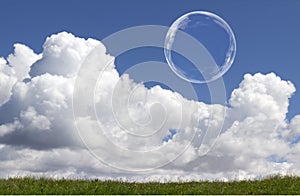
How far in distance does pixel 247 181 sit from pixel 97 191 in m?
7.63

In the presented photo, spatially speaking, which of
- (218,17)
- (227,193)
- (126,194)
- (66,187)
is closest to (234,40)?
(218,17)

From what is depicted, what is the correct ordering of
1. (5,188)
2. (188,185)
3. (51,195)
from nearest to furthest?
(51,195), (5,188), (188,185)

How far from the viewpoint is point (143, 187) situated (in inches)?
924

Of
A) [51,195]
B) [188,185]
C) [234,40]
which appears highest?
[234,40]

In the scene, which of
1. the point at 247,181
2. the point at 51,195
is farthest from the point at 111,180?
the point at 247,181

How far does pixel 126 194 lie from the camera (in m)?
21.9

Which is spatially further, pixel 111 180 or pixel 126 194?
pixel 111 180

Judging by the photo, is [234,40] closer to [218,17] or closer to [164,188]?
[218,17]

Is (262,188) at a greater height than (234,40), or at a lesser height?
lesser

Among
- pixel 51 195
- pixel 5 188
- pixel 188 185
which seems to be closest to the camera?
pixel 51 195

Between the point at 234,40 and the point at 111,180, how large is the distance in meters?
8.57

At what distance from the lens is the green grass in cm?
2198

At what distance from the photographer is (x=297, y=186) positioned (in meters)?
23.4

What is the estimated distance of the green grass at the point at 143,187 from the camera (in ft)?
72.1
